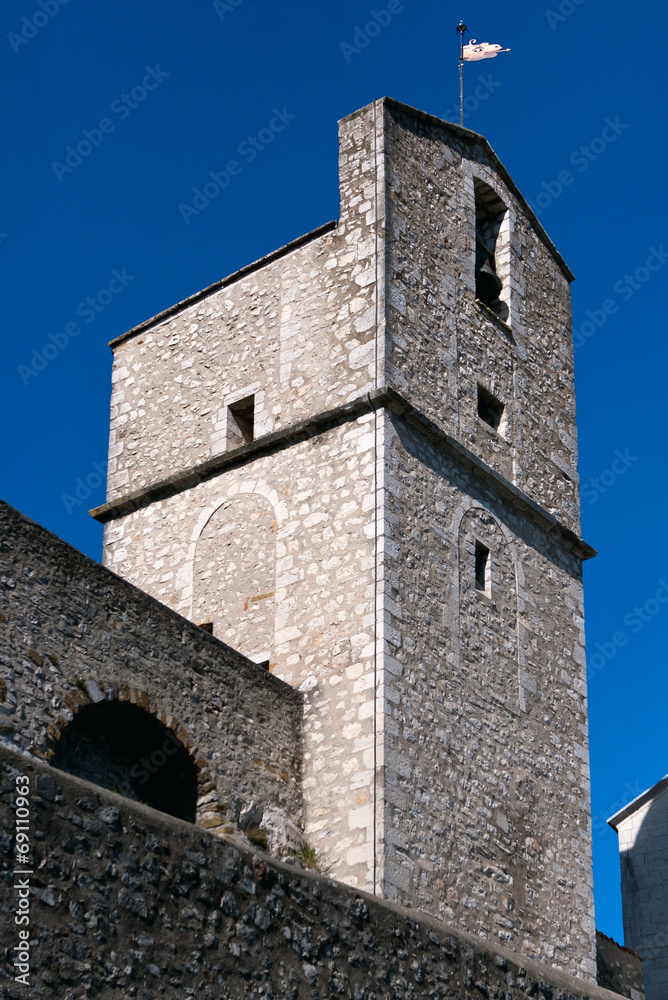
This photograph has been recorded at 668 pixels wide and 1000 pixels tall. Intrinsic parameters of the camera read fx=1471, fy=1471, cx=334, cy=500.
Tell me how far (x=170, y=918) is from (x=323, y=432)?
20.3 ft

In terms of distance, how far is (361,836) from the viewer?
445 inches

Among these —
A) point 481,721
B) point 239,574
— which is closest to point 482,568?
point 481,721

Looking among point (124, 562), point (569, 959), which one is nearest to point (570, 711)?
point (569, 959)

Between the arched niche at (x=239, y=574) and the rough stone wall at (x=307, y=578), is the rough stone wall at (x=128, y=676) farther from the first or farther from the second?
the arched niche at (x=239, y=574)

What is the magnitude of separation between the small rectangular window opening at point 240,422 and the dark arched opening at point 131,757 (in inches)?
153

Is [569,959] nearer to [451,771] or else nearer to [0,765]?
[451,771]

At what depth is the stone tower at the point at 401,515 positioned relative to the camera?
12.0 m

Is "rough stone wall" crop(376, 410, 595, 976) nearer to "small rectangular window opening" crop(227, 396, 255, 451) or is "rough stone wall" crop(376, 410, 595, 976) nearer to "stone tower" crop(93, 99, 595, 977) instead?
"stone tower" crop(93, 99, 595, 977)

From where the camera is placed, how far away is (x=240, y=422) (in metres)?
14.4

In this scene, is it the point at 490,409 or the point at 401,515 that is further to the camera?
the point at 490,409

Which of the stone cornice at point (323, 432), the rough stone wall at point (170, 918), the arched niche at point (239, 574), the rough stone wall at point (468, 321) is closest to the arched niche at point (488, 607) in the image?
the stone cornice at point (323, 432)

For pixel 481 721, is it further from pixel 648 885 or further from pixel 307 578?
pixel 648 885

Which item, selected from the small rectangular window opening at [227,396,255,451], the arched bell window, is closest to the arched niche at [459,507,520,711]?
the small rectangular window opening at [227,396,255,451]

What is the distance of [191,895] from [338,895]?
1.51 metres
